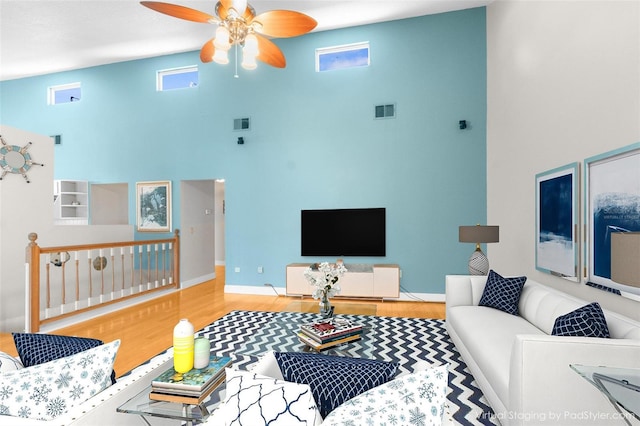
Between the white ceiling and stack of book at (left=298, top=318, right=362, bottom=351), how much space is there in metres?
4.51

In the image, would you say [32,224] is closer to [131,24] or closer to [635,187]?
[131,24]

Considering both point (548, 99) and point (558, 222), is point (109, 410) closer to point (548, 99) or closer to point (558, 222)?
point (558, 222)

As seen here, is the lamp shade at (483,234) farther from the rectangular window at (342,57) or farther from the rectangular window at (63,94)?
the rectangular window at (63,94)

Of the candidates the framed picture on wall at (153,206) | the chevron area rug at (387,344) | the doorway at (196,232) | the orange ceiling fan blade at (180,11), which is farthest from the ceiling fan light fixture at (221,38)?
the framed picture on wall at (153,206)

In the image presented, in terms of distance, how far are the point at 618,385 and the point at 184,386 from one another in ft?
5.85

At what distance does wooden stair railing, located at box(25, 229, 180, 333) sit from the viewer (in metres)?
3.59

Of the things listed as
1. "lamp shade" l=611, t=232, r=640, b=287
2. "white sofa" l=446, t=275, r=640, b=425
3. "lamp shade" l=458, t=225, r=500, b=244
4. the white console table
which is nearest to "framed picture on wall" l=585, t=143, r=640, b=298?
"white sofa" l=446, t=275, r=640, b=425

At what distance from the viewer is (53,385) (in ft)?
3.68

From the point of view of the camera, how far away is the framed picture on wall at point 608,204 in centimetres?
210

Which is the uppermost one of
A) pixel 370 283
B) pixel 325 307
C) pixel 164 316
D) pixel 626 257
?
pixel 626 257

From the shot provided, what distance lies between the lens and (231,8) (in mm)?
2723

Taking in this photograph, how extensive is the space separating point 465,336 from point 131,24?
647 centimetres

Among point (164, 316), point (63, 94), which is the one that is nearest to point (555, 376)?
point (164, 316)

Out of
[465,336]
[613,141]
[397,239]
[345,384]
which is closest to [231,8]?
[345,384]
